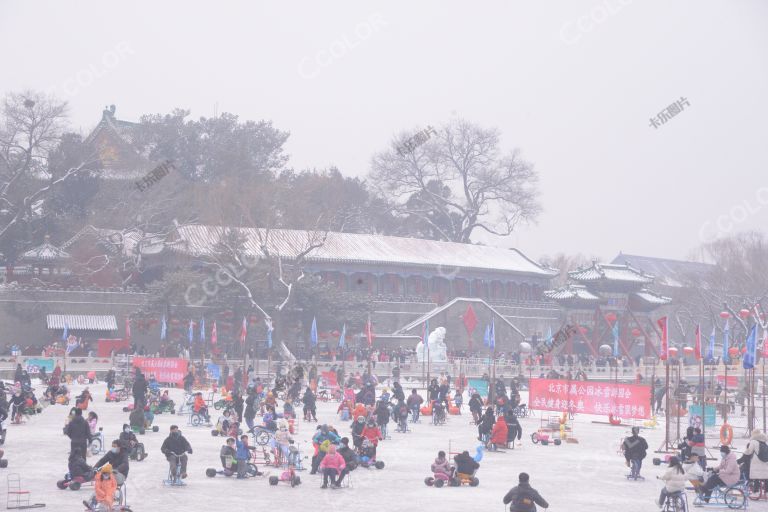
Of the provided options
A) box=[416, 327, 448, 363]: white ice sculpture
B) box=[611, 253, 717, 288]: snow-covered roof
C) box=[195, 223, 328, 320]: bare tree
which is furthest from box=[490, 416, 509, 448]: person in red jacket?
box=[611, 253, 717, 288]: snow-covered roof

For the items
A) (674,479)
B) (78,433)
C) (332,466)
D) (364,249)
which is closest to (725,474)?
(674,479)

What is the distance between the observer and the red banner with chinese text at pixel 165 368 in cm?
3878

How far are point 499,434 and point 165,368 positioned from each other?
1735 cm

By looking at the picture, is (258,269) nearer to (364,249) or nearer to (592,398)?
(364,249)

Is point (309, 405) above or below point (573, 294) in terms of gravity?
below

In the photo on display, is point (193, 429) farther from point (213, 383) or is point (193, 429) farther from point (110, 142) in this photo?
point (110, 142)

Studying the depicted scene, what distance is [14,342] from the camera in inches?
2061

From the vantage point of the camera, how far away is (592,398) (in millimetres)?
32781

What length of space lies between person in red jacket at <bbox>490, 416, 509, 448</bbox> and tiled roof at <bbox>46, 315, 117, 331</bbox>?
3311cm

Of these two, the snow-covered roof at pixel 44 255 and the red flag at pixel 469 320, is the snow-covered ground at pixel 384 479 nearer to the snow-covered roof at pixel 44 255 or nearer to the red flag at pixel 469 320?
the snow-covered roof at pixel 44 255

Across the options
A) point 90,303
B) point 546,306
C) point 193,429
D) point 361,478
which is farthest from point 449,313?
point 361,478

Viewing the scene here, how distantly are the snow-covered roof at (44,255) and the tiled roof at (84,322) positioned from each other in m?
3.05

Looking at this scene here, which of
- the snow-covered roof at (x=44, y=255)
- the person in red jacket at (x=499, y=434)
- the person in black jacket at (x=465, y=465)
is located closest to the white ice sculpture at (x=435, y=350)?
the snow-covered roof at (x=44, y=255)

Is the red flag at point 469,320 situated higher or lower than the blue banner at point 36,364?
higher
